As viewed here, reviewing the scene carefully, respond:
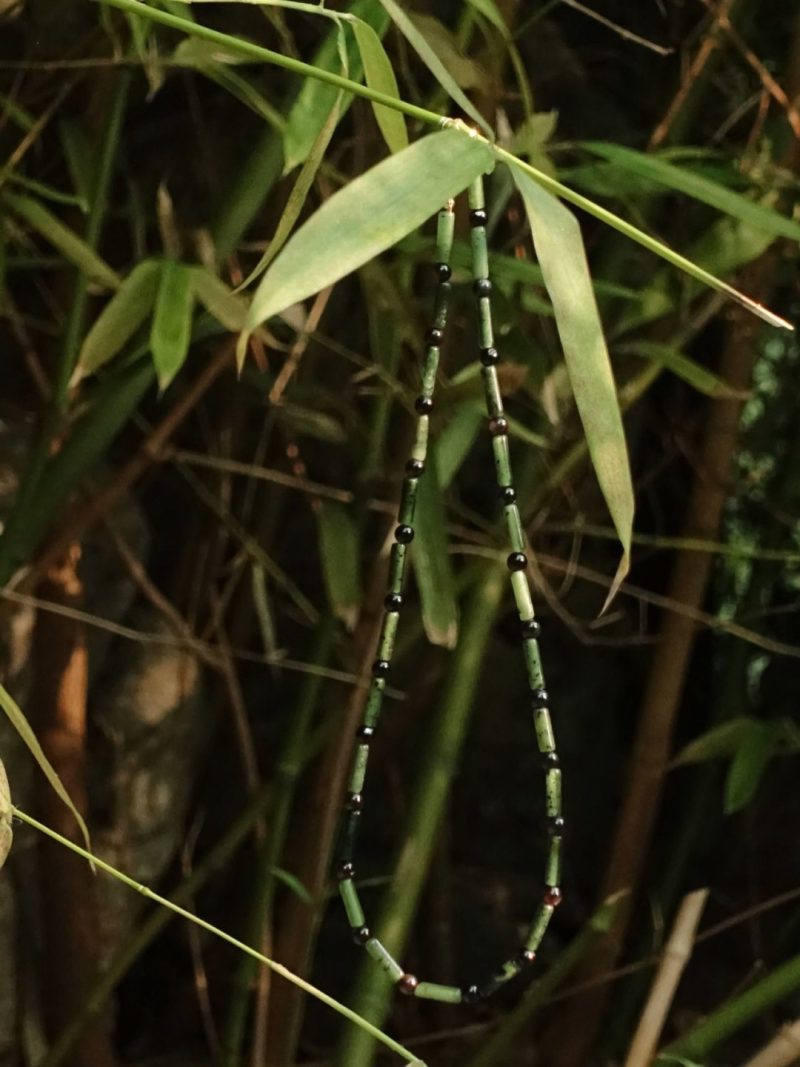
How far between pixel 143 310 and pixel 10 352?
0.87 feet

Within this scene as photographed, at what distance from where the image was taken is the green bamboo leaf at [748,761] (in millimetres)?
673

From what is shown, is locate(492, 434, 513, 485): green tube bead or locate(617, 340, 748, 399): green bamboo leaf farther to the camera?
locate(617, 340, 748, 399): green bamboo leaf

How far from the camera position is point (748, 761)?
2.24 feet

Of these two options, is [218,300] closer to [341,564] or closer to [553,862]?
[341,564]

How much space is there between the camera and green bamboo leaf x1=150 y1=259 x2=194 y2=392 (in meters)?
0.48

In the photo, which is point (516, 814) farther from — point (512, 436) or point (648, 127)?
point (648, 127)

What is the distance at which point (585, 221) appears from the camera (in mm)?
830

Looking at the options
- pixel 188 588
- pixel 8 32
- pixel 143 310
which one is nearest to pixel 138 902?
pixel 188 588

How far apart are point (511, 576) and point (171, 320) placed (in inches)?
8.9

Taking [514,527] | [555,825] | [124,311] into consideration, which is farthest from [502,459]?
[124,311]

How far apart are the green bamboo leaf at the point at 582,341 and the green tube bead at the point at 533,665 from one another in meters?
0.05

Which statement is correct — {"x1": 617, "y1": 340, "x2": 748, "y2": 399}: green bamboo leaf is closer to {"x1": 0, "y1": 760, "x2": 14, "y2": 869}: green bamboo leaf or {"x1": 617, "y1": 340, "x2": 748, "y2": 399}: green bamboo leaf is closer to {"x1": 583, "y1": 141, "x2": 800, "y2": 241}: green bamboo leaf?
{"x1": 583, "y1": 141, "x2": 800, "y2": 241}: green bamboo leaf

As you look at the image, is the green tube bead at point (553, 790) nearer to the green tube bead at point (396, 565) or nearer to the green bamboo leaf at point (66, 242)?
the green tube bead at point (396, 565)

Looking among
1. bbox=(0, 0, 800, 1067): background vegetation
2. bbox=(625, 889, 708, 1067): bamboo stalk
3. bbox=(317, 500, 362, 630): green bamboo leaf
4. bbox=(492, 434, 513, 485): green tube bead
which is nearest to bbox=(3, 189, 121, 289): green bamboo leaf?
bbox=(0, 0, 800, 1067): background vegetation
